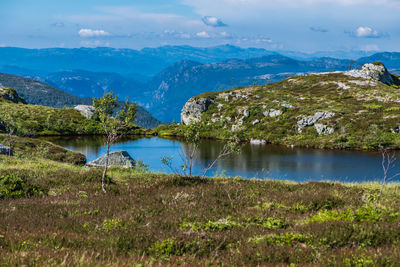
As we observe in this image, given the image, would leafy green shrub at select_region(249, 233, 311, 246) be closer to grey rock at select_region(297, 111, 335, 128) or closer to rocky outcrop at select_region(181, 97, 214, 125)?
grey rock at select_region(297, 111, 335, 128)

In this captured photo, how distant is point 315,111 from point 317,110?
5.38ft

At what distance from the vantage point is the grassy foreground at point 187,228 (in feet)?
22.0

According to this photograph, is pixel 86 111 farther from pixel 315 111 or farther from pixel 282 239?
pixel 282 239

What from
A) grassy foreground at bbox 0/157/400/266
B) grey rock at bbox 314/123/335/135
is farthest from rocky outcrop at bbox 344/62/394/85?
grassy foreground at bbox 0/157/400/266

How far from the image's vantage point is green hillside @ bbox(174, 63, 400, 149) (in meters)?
108

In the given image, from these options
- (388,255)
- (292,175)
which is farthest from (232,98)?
(388,255)

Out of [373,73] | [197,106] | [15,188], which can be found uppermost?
[373,73]

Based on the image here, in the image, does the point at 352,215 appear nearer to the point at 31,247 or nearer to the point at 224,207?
the point at 224,207

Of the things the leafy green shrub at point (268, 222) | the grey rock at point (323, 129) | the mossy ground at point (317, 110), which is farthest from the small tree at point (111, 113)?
the grey rock at point (323, 129)

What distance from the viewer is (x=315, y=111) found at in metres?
129

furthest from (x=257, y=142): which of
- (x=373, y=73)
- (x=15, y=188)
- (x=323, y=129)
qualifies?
(x=15, y=188)

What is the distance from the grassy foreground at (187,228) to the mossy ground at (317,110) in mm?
65962

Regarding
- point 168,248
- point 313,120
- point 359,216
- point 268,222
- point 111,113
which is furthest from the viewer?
point 313,120

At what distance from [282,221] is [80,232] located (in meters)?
6.49
